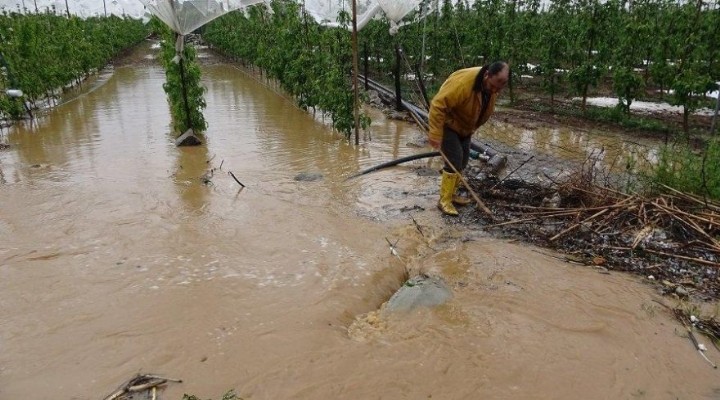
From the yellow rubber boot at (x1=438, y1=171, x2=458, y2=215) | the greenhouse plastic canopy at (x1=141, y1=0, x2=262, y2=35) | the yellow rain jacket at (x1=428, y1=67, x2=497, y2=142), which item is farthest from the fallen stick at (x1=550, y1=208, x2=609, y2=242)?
the greenhouse plastic canopy at (x1=141, y1=0, x2=262, y2=35)

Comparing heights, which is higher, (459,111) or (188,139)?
(459,111)

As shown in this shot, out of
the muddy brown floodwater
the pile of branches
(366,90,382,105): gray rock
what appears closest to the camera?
the muddy brown floodwater

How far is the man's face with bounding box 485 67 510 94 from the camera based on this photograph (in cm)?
450

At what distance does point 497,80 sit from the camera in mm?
4566

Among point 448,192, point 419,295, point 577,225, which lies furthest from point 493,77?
point 419,295

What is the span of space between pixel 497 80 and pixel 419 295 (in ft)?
7.46

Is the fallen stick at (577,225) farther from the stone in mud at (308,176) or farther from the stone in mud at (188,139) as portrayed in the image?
the stone in mud at (188,139)

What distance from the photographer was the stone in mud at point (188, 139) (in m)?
8.37

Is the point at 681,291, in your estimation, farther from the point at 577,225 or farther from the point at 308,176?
the point at 308,176

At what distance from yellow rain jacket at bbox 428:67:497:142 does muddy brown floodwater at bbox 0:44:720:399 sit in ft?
3.50

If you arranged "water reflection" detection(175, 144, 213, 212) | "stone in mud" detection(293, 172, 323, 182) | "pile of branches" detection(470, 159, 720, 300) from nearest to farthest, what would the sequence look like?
"pile of branches" detection(470, 159, 720, 300), "water reflection" detection(175, 144, 213, 212), "stone in mud" detection(293, 172, 323, 182)

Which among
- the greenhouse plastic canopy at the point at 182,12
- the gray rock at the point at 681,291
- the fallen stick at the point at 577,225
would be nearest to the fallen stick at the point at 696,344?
the gray rock at the point at 681,291

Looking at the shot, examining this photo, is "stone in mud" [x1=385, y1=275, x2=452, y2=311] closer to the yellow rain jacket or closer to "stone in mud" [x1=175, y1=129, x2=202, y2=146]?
the yellow rain jacket

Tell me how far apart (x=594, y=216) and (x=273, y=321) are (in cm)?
311
